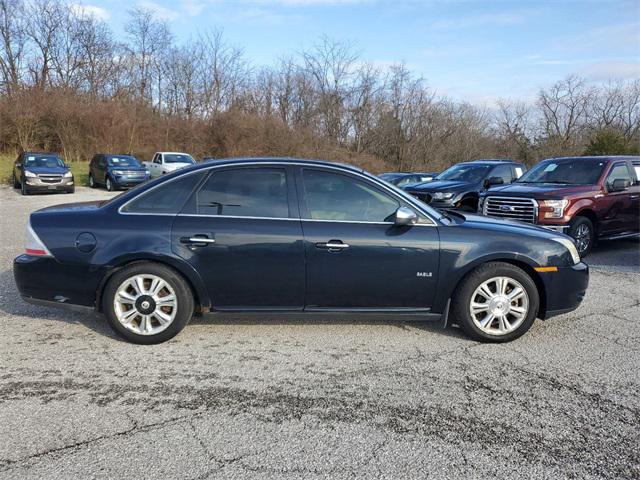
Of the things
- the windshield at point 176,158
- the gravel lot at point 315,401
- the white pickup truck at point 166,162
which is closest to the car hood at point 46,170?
the white pickup truck at point 166,162

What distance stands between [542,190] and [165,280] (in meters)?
6.71

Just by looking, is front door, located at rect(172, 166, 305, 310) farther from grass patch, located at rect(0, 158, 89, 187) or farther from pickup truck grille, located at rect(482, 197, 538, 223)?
grass patch, located at rect(0, 158, 89, 187)

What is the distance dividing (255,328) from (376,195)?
5.69ft

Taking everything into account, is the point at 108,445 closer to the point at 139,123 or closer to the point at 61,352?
the point at 61,352

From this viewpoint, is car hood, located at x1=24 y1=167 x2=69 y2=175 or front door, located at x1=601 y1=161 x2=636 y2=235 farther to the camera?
car hood, located at x1=24 y1=167 x2=69 y2=175

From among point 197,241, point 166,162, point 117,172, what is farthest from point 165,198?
point 166,162

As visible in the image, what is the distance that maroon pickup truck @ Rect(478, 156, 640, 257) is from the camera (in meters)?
7.70

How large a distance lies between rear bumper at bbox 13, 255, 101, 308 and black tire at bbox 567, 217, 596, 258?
7.31 meters

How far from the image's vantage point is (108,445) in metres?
2.61

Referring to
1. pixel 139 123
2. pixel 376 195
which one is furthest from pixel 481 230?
pixel 139 123

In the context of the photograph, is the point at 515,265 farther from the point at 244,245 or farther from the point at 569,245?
the point at 244,245

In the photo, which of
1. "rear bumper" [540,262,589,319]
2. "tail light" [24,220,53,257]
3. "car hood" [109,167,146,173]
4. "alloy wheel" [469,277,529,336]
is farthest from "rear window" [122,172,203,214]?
"car hood" [109,167,146,173]

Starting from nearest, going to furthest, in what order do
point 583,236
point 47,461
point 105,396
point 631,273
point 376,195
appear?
point 47,461 < point 105,396 < point 376,195 < point 631,273 < point 583,236

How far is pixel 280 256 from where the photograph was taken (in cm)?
393
